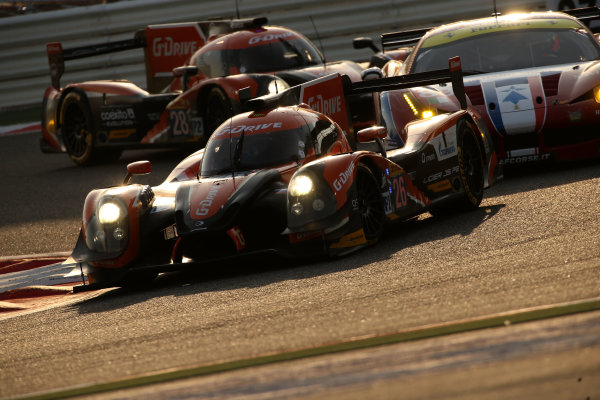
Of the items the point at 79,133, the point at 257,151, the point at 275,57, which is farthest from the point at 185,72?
the point at 257,151

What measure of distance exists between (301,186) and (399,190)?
0.97 meters

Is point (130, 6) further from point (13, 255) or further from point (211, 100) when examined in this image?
point (13, 255)

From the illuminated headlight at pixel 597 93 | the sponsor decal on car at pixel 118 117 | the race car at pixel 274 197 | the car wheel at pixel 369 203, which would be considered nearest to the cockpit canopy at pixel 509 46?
the illuminated headlight at pixel 597 93

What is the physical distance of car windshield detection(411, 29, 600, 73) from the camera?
10.5 metres

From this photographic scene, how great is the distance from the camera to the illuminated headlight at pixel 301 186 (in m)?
6.98

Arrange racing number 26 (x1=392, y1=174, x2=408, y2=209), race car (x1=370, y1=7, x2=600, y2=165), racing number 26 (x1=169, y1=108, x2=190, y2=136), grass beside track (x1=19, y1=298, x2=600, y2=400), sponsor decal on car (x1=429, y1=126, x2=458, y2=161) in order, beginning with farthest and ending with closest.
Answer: racing number 26 (x1=169, y1=108, x2=190, y2=136)
race car (x1=370, y1=7, x2=600, y2=165)
sponsor decal on car (x1=429, y1=126, x2=458, y2=161)
racing number 26 (x1=392, y1=174, x2=408, y2=209)
grass beside track (x1=19, y1=298, x2=600, y2=400)

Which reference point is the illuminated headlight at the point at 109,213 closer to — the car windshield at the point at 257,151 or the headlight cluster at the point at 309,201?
the car windshield at the point at 257,151

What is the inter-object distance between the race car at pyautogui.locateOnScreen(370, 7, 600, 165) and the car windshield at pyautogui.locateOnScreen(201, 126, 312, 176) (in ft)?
4.99

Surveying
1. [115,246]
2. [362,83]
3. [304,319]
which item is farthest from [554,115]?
[304,319]

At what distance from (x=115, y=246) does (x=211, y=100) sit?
19.8 ft

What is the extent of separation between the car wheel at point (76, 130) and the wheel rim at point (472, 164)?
6.76 meters

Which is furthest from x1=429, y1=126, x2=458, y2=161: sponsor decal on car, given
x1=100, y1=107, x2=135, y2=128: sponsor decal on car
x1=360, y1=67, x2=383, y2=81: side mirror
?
x1=100, y1=107, x2=135, y2=128: sponsor decal on car

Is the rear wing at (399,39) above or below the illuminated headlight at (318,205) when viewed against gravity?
above

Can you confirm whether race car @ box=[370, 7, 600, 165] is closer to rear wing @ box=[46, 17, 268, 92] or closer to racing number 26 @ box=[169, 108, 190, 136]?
racing number 26 @ box=[169, 108, 190, 136]
